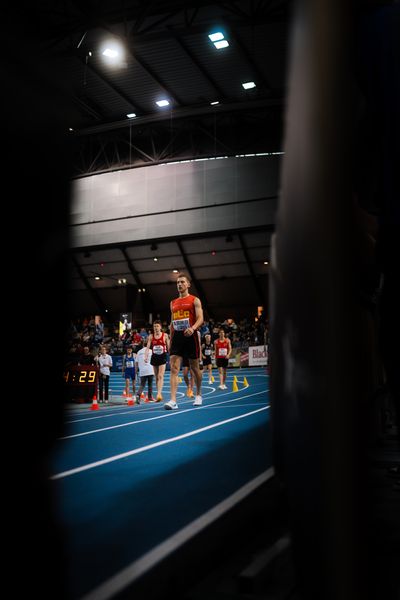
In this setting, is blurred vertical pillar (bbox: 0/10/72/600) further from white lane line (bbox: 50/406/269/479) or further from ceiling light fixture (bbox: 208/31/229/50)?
ceiling light fixture (bbox: 208/31/229/50)

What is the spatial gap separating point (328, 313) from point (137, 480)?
2420 mm

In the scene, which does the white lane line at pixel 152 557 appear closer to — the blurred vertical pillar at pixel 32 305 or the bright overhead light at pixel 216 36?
the blurred vertical pillar at pixel 32 305

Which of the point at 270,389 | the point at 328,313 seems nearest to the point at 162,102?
the point at 270,389

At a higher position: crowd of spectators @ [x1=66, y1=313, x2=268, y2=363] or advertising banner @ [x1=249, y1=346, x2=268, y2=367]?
crowd of spectators @ [x1=66, y1=313, x2=268, y2=363]

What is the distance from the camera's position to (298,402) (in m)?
1.14

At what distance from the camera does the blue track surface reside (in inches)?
68.0

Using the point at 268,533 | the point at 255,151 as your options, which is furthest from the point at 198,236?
A: the point at 268,533

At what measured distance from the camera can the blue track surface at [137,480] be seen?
1.73m

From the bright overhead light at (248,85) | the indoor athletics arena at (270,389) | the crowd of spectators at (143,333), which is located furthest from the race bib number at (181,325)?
the bright overhead light at (248,85)

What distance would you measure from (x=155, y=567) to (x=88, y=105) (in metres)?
24.3

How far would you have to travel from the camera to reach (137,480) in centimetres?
290

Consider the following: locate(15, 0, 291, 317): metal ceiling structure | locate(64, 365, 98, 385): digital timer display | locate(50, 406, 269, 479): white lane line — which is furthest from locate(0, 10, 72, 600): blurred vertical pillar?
locate(64, 365, 98, 385): digital timer display

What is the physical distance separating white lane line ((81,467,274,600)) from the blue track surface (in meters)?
0.02

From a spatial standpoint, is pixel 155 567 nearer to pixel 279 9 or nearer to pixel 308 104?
pixel 308 104
